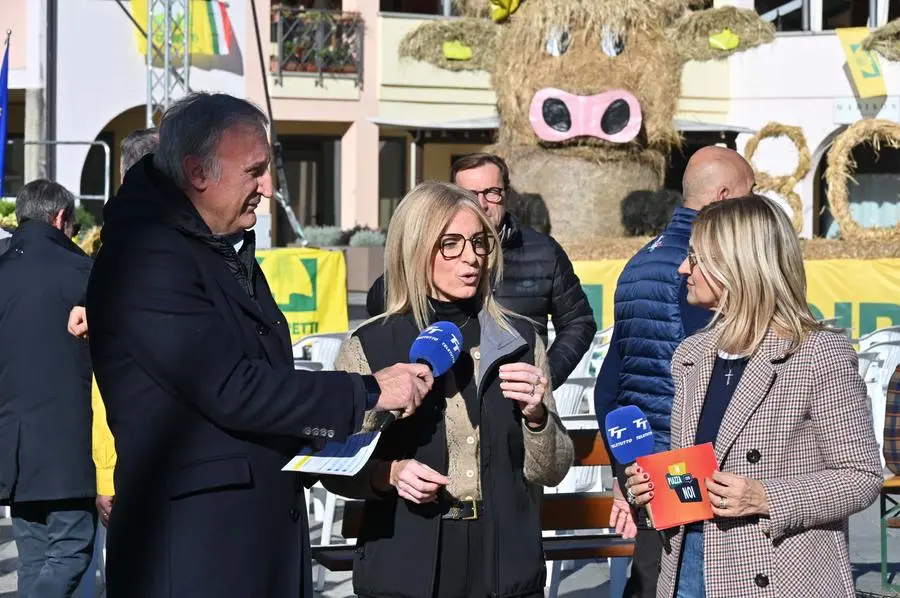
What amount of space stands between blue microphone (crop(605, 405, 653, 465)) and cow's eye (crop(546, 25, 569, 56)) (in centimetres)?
1247

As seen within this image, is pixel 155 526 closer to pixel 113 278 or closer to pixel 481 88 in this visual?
pixel 113 278

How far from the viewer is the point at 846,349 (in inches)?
125

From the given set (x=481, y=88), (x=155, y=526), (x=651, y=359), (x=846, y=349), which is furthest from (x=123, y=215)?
(x=481, y=88)

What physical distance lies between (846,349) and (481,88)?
956 inches

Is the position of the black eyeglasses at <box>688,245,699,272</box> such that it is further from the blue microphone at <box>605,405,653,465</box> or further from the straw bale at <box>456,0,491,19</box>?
the straw bale at <box>456,0,491,19</box>

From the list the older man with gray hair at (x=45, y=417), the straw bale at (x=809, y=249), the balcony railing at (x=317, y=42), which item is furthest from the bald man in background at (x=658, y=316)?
the balcony railing at (x=317, y=42)

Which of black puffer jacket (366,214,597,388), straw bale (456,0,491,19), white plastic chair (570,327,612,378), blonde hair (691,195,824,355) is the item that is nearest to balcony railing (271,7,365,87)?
straw bale (456,0,491,19)

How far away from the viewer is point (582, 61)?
15555mm

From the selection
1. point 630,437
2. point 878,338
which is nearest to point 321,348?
point 878,338

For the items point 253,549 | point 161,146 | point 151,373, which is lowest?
point 253,549

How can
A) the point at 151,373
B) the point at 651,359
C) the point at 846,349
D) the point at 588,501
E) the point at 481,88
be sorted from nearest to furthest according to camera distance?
1. the point at 151,373
2. the point at 846,349
3. the point at 651,359
4. the point at 588,501
5. the point at 481,88

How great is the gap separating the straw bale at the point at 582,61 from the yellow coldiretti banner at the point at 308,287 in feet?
13.0

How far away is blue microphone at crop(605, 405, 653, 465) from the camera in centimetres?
329

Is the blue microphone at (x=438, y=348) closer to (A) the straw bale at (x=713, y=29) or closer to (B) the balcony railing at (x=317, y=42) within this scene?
(A) the straw bale at (x=713, y=29)
